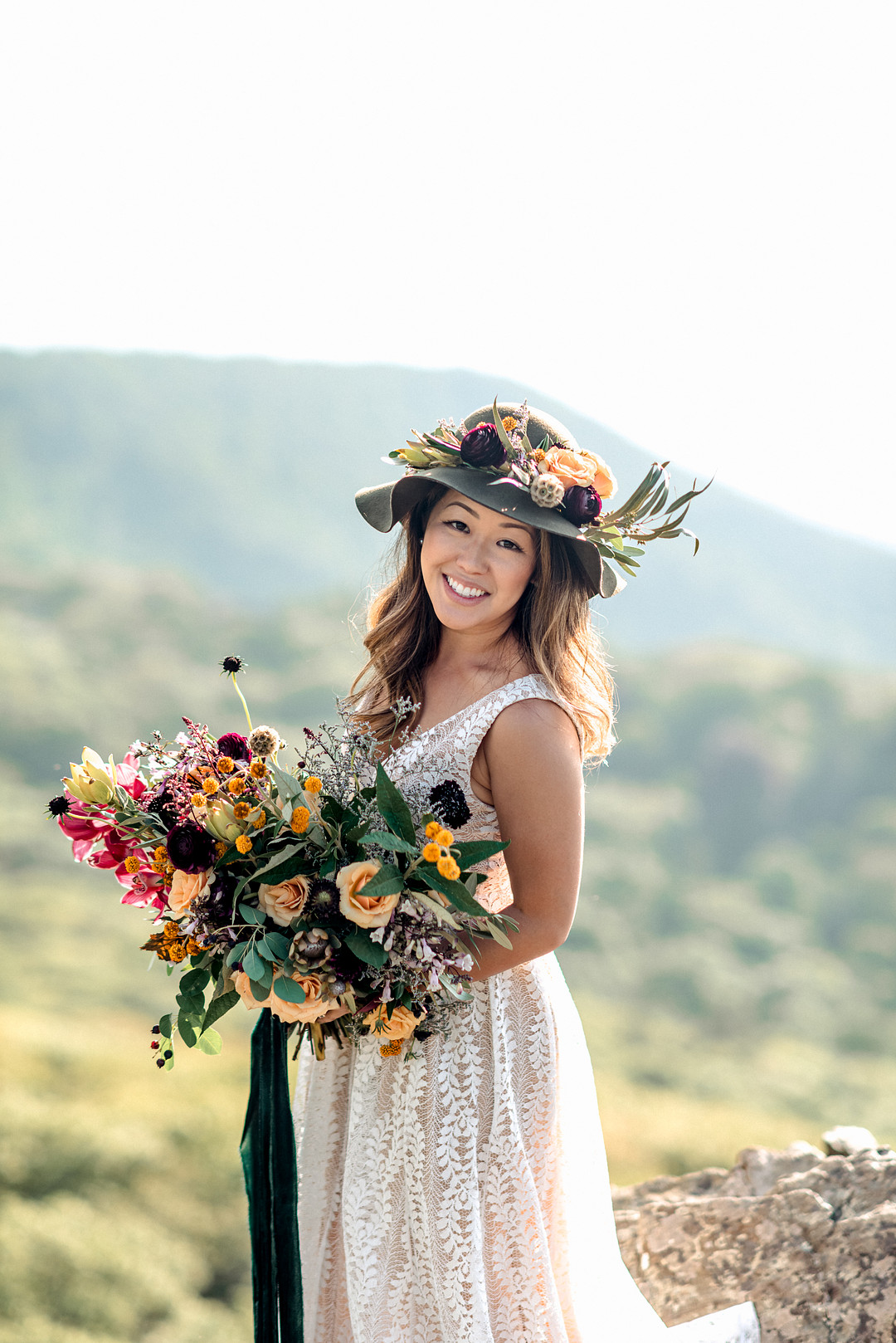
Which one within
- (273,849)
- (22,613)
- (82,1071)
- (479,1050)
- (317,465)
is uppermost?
(317,465)

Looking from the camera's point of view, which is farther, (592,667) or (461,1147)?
(592,667)

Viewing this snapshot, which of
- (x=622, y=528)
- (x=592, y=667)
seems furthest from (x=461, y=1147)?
(x=622, y=528)

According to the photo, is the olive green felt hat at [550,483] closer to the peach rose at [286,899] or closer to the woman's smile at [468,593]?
the woman's smile at [468,593]

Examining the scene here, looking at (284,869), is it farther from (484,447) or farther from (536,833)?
(484,447)

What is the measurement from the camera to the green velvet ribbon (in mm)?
2326

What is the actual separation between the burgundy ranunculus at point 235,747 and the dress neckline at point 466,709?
0.38m

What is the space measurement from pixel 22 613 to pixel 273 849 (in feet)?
82.7

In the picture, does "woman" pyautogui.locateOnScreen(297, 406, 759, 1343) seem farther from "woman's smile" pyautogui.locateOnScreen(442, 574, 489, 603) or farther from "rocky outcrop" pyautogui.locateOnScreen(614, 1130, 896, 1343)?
"rocky outcrop" pyautogui.locateOnScreen(614, 1130, 896, 1343)

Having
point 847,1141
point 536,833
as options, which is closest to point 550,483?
point 536,833

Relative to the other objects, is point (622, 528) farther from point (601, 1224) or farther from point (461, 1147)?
point (601, 1224)

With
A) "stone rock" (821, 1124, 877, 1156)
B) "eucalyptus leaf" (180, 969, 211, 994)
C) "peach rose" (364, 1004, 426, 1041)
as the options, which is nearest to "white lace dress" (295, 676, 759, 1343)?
"peach rose" (364, 1004, 426, 1041)

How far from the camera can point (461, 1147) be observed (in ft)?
7.48

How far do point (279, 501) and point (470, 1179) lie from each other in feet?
105

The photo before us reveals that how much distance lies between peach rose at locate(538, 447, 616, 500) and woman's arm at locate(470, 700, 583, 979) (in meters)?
0.57
